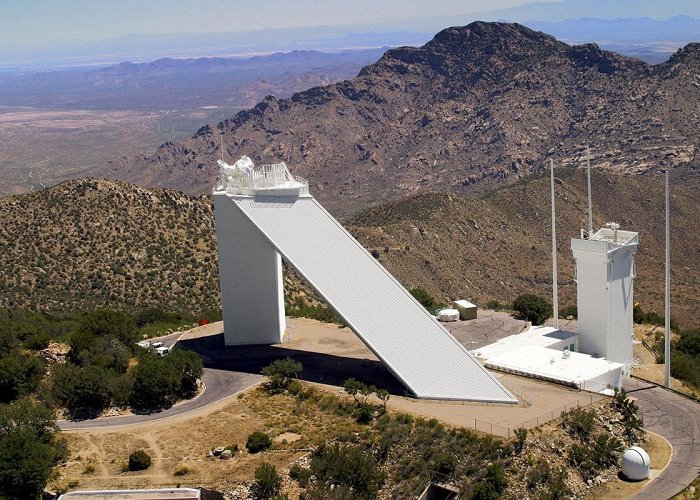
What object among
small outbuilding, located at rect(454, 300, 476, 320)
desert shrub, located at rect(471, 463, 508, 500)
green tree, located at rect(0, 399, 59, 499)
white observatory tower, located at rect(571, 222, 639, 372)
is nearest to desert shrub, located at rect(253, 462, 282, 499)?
desert shrub, located at rect(471, 463, 508, 500)

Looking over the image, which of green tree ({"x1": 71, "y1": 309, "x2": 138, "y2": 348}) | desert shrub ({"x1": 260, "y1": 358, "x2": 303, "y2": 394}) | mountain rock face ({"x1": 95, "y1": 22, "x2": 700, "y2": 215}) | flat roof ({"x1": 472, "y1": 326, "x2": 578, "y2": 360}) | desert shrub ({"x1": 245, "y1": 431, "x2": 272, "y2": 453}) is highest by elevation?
mountain rock face ({"x1": 95, "y1": 22, "x2": 700, "y2": 215})

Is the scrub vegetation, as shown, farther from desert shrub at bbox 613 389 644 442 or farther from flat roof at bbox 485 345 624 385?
desert shrub at bbox 613 389 644 442

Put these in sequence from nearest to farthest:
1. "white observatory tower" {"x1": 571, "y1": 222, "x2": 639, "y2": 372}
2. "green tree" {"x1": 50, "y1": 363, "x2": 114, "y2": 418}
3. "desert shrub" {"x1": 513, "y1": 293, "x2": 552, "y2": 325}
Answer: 1. "green tree" {"x1": 50, "y1": 363, "x2": 114, "y2": 418}
2. "white observatory tower" {"x1": 571, "y1": 222, "x2": 639, "y2": 372}
3. "desert shrub" {"x1": 513, "y1": 293, "x2": 552, "y2": 325}

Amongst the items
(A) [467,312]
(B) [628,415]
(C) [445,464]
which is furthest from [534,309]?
(C) [445,464]

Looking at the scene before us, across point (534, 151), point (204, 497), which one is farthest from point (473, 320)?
point (534, 151)

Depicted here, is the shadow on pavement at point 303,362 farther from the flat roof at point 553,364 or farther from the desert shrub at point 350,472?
the desert shrub at point 350,472

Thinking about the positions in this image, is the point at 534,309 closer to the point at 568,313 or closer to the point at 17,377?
the point at 568,313

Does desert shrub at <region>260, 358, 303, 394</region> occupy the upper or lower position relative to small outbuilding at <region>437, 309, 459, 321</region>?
upper
